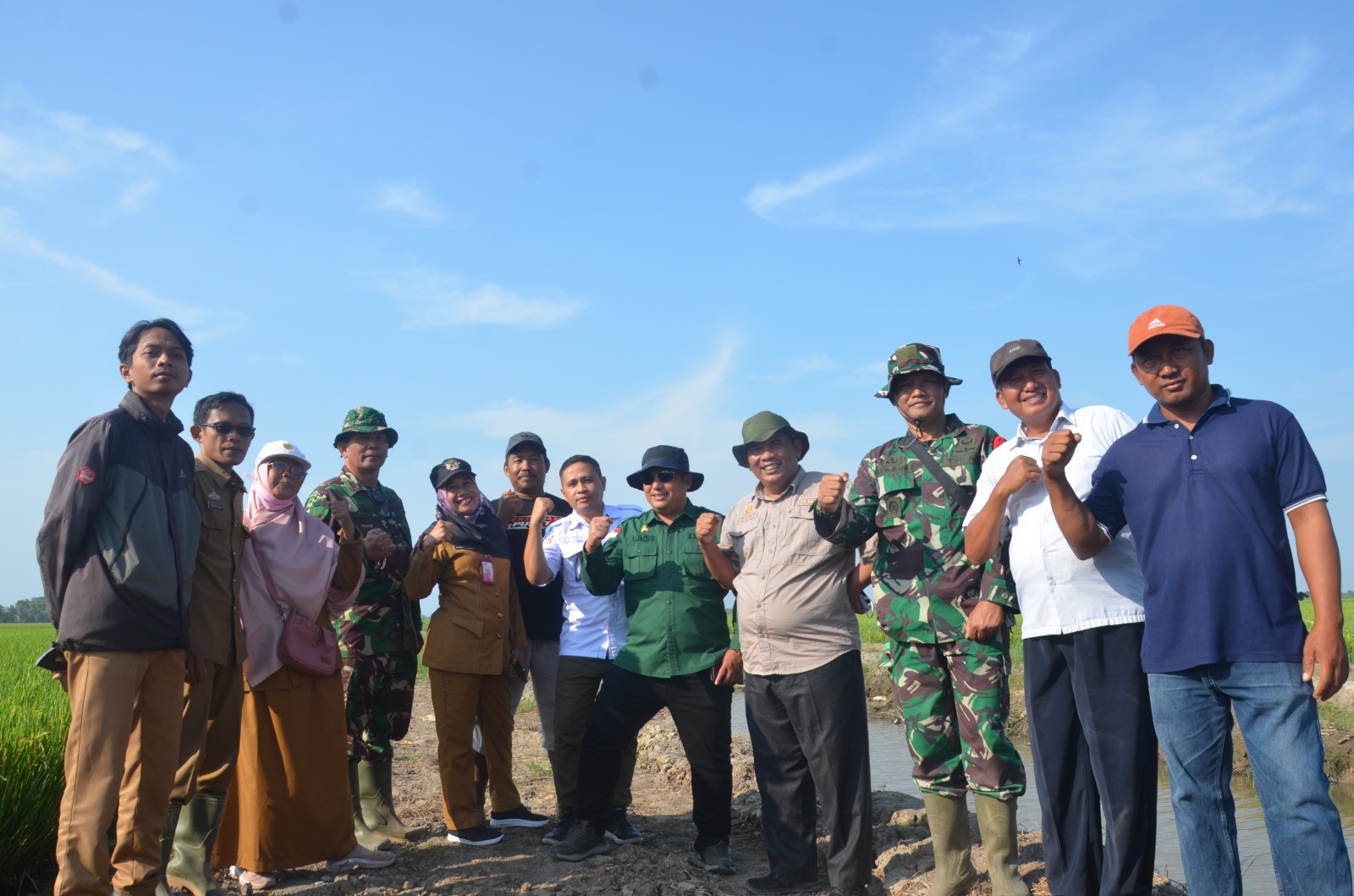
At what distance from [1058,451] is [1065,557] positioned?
0.64 metres

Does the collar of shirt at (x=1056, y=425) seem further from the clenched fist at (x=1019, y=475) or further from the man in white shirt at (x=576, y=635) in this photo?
the man in white shirt at (x=576, y=635)

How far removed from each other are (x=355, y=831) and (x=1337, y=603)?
4.67 m

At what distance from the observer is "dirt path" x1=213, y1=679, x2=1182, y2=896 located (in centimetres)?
482

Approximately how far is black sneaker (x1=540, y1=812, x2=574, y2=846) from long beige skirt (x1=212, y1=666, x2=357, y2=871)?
42.5 inches

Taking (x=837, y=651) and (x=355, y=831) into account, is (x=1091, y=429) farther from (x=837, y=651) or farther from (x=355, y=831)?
(x=355, y=831)

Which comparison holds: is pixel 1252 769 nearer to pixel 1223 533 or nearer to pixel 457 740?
pixel 1223 533

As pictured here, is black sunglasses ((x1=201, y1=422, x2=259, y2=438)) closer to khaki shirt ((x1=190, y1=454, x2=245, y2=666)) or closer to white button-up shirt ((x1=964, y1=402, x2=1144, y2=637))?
khaki shirt ((x1=190, y1=454, x2=245, y2=666))

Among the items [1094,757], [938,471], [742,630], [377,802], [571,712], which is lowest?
[377,802]

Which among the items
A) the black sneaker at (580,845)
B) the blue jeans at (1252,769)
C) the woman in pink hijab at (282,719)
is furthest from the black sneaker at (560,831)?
the blue jeans at (1252,769)

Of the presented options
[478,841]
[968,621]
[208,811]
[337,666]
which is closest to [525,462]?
[337,666]

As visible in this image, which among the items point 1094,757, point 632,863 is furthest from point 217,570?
point 1094,757

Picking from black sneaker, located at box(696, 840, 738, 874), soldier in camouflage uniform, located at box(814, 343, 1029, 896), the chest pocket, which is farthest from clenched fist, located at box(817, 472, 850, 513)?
black sneaker, located at box(696, 840, 738, 874)

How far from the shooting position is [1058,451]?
11.4 ft

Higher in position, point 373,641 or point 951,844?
point 373,641
